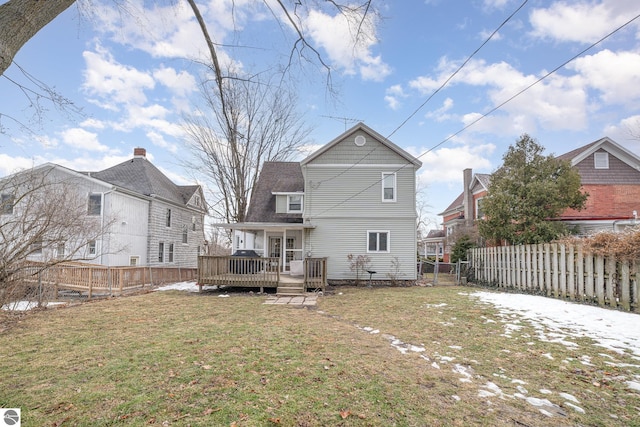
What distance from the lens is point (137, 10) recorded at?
3566mm

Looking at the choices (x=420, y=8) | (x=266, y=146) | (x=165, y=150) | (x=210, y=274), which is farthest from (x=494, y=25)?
(x=165, y=150)

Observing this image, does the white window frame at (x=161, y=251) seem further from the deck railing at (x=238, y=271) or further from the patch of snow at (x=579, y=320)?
the patch of snow at (x=579, y=320)

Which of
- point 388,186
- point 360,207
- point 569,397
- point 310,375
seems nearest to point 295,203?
point 360,207

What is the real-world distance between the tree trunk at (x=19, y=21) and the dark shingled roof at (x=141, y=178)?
20906 millimetres

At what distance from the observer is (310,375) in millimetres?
4094

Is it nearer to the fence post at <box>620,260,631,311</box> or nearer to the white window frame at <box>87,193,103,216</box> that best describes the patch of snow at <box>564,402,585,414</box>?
the fence post at <box>620,260,631,311</box>

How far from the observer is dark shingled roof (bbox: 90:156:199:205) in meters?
22.0

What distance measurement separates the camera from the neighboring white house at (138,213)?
18016mm

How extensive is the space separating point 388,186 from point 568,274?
8.14 m

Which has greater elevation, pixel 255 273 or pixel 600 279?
pixel 600 279

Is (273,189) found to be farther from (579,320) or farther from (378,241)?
(579,320)

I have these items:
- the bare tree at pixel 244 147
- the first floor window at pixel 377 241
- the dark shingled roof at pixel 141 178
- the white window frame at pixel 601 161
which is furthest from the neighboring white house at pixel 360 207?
the white window frame at pixel 601 161

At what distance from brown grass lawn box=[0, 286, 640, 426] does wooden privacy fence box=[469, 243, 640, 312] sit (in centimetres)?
323

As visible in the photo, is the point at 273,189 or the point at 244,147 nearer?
the point at 273,189
